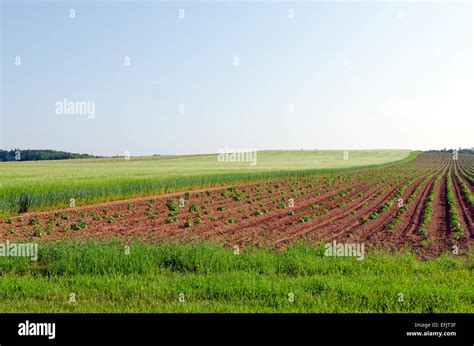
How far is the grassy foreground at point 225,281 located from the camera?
7.35 meters

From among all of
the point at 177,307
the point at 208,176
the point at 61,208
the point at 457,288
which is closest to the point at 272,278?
the point at 177,307

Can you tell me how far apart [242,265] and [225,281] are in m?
1.63

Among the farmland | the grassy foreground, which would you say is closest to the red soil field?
the farmland

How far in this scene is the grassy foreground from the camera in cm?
735

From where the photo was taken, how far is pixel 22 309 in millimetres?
7238

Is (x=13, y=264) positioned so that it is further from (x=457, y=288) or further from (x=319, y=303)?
(x=457, y=288)

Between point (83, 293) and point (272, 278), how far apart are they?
12.8 ft

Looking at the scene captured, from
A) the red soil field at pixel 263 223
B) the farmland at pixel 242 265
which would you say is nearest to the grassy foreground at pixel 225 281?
the farmland at pixel 242 265

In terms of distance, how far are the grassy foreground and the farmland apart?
0.03m

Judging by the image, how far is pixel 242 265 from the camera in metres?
10.1

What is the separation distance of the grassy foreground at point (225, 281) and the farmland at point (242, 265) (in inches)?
1.1

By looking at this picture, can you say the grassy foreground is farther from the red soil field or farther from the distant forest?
the distant forest

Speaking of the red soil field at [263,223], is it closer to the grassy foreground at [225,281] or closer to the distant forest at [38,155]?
the grassy foreground at [225,281]

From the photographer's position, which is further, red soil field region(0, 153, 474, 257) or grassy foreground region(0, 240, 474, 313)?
red soil field region(0, 153, 474, 257)
